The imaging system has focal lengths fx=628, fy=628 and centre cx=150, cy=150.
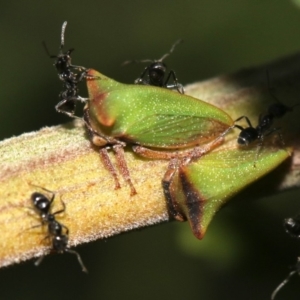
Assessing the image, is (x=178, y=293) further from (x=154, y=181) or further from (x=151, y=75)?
→ (x=154, y=181)

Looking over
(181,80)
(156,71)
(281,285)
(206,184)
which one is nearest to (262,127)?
(206,184)

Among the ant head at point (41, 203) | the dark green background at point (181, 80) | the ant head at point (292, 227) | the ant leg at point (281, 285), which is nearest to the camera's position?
the ant head at point (41, 203)

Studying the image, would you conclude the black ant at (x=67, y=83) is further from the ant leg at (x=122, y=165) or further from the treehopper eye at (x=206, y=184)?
the treehopper eye at (x=206, y=184)

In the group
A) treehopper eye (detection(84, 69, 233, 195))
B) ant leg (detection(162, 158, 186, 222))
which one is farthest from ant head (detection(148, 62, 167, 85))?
ant leg (detection(162, 158, 186, 222))

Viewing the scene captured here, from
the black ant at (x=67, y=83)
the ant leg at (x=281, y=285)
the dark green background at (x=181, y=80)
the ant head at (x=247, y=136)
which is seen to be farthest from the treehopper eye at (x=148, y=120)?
the ant leg at (x=281, y=285)

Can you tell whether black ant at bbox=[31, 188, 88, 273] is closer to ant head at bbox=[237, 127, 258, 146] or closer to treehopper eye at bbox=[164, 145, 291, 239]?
treehopper eye at bbox=[164, 145, 291, 239]

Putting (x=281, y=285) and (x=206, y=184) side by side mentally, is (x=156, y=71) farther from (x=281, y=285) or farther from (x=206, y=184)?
(x=281, y=285)
